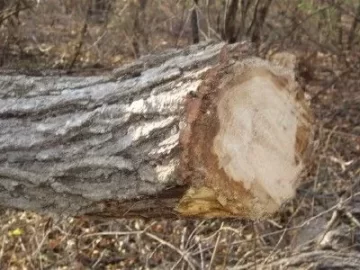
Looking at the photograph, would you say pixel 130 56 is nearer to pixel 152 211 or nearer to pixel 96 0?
pixel 96 0

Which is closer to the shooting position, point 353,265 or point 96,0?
point 353,265

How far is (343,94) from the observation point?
480 centimetres

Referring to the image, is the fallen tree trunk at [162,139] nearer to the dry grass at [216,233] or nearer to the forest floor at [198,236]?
the dry grass at [216,233]

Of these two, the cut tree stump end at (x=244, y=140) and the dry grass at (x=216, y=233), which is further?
the dry grass at (x=216, y=233)

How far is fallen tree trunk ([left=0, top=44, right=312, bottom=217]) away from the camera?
162cm

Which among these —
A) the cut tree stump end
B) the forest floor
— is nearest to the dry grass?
the forest floor

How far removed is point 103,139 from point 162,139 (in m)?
0.20

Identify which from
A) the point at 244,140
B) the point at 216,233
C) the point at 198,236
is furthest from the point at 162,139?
the point at 198,236

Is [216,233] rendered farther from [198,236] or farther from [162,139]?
[162,139]

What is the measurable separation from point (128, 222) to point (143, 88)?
1.74 meters

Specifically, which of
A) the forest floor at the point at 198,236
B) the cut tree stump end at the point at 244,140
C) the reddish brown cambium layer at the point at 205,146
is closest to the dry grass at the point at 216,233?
the forest floor at the point at 198,236

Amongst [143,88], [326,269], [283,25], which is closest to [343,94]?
[283,25]

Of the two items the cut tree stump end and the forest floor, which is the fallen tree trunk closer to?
the cut tree stump end

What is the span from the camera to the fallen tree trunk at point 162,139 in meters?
1.62
